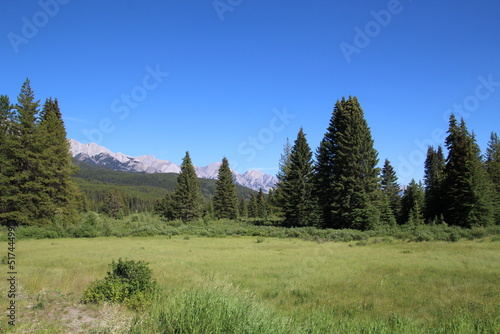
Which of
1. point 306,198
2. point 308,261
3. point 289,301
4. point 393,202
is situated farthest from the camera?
point 393,202

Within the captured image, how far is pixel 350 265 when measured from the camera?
1514 cm

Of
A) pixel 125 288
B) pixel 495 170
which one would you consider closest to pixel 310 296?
pixel 125 288

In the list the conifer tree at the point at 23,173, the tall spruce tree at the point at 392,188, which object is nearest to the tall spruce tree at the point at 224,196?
the tall spruce tree at the point at 392,188

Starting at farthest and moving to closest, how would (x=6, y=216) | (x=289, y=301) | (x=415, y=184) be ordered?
1. (x=415, y=184)
2. (x=6, y=216)
3. (x=289, y=301)

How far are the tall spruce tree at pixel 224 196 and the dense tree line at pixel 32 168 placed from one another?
37.6 m

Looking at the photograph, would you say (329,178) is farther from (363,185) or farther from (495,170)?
(495,170)

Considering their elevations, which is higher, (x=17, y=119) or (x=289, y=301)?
(x=17, y=119)

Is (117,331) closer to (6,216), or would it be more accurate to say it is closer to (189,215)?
(6,216)

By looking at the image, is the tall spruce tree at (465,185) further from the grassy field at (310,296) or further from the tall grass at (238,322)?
the tall grass at (238,322)

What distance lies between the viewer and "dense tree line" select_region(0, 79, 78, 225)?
110 feet

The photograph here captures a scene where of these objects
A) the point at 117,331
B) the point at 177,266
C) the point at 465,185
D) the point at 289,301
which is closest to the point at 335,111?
the point at 465,185

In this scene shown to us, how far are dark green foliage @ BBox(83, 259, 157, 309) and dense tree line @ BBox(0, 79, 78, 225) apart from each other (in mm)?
32934

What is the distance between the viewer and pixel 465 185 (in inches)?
1407

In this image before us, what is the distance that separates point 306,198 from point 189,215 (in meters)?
26.9
